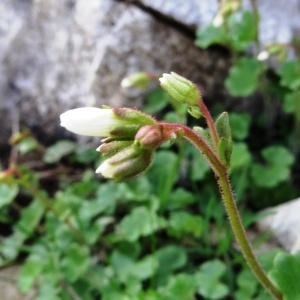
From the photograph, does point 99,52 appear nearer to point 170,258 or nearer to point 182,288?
point 170,258

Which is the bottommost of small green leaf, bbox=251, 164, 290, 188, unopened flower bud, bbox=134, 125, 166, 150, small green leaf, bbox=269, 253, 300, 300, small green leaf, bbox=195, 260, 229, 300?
small green leaf, bbox=195, 260, 229, 300

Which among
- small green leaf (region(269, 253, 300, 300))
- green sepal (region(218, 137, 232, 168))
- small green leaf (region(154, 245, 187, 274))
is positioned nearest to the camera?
green sepal (region(218, 137, 232, 168))

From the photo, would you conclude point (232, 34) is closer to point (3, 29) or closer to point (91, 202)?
point (91, 202)

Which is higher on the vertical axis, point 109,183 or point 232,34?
point 232,34

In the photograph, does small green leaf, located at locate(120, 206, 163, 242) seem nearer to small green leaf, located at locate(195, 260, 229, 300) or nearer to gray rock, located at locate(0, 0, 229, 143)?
small green leaf, located at locate(195, 260, 229, 300)

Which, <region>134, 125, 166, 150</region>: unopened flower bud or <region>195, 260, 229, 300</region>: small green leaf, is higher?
<region>134, 125, 166, 150</region>: unopened flower bud

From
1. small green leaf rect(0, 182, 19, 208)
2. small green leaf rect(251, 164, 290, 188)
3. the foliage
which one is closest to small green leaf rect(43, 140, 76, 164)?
the foliage

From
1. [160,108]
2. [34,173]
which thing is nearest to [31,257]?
[34,173]
